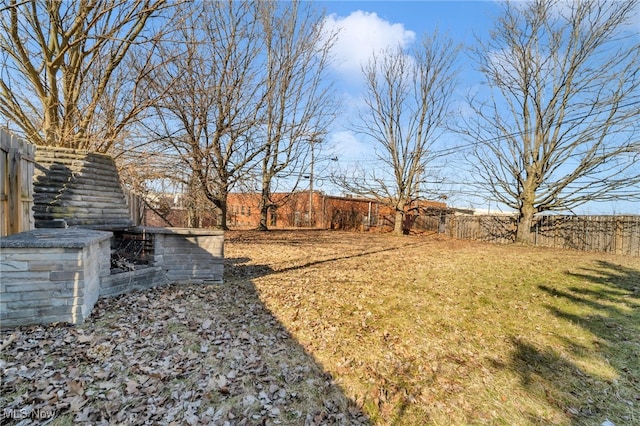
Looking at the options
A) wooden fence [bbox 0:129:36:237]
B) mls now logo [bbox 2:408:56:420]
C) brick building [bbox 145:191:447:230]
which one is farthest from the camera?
brick building [bbox 145:191:447:230]

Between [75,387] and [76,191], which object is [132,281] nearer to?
[76,191]

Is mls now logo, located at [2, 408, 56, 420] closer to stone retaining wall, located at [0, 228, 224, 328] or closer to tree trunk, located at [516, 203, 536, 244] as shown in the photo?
stone retaining wall, located at [0, 228, 224, 328]

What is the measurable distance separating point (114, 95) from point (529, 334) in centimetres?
912

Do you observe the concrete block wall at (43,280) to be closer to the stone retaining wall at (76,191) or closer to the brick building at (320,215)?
the stone retaining wall at (76,191)

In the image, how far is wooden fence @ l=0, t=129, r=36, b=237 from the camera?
340 cm

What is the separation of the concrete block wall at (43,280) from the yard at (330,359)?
16 centimetres

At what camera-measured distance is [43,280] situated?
9.82 feet

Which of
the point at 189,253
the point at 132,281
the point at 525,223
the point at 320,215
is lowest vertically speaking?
the point at 132,281

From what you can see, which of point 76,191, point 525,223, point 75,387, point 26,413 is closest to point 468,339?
point 75,387

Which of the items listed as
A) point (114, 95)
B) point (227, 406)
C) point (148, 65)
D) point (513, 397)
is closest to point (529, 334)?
point (513, 397)

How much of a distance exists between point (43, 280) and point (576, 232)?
16.7 metres

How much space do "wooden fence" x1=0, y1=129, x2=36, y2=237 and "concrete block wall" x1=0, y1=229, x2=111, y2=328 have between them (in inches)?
27.5

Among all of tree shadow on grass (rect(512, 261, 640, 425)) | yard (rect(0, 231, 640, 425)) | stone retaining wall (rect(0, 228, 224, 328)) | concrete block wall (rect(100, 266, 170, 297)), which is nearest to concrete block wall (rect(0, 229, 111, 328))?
stone retaining wall (rect(0, 228, 224, 328))

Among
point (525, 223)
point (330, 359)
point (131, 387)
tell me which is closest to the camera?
point (131, 387)
